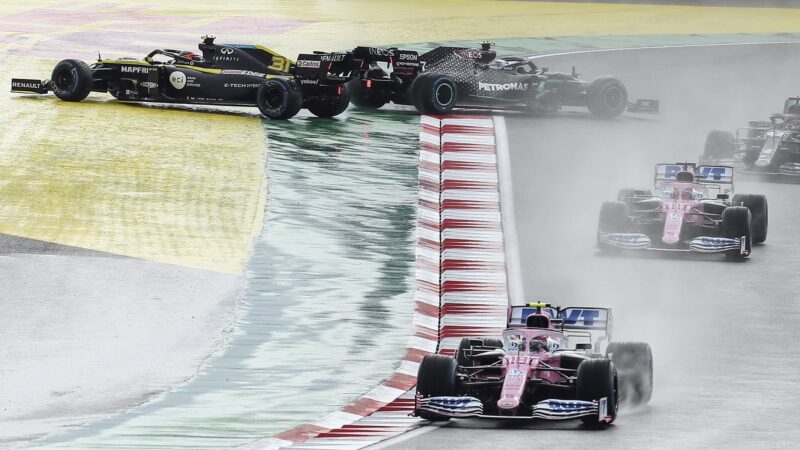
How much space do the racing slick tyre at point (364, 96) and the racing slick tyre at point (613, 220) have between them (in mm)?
11803

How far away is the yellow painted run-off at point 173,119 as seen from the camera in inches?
965

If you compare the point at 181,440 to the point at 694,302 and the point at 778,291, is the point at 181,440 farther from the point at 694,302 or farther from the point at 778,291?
the point at 778,291

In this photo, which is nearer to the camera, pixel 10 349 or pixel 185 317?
pixel 10 349

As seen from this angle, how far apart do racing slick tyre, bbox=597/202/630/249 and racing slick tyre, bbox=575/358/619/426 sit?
8.98 meters

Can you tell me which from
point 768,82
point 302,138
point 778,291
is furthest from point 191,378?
point 768,82

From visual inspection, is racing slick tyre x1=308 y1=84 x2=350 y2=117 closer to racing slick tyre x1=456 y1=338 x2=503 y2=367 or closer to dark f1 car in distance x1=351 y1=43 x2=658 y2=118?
dark f1 car in distance x1=351 y1=43 x2=658 y2=118

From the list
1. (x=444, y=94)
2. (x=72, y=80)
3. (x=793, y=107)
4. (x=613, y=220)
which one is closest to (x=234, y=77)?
(x=72, y=80)

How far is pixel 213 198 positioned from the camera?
26.7 metres

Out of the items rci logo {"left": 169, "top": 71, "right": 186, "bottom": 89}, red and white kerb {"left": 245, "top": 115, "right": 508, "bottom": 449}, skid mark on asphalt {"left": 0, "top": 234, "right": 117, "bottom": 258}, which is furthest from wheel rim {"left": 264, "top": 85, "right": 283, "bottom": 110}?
skid mark on asphalt {"left": 0, "top": 234, "right": 117, "bottom": 258}

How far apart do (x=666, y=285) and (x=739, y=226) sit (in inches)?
87.4

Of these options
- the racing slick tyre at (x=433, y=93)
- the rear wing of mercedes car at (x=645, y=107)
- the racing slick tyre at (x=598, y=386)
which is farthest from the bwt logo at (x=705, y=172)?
the racing slick tyre at (x=598, y=386)

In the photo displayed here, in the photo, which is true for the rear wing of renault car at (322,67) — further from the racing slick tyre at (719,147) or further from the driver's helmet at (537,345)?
the driver's helmet at (537,345)

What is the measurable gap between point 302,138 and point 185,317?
1243cm

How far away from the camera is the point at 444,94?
33.6 metres
